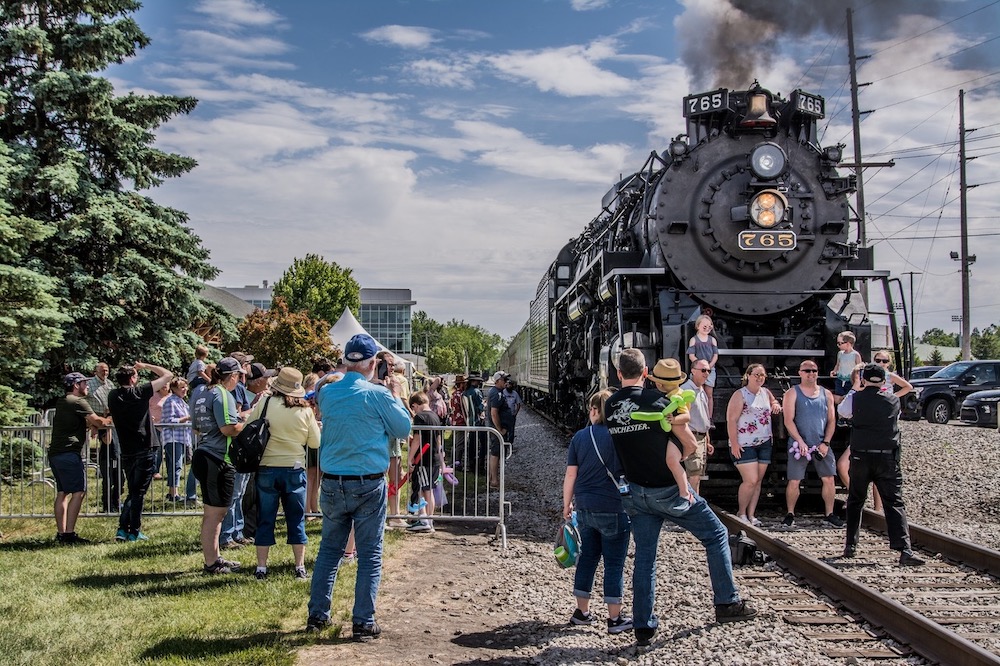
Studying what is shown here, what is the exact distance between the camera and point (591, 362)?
Result: 42.2 ft

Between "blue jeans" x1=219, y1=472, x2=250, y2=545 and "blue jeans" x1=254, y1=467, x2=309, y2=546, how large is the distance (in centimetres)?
142

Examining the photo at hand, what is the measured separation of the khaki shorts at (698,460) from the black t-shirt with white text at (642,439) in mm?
2391

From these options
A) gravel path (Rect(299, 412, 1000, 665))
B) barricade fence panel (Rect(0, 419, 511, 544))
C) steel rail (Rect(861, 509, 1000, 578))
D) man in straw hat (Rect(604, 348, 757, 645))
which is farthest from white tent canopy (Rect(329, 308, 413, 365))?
man in straw hat (Rect(604, 348, 757, 645))

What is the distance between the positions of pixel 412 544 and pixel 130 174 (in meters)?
10.9

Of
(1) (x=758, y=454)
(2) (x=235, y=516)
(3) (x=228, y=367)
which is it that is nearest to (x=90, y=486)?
(2) (x=235, y=516)

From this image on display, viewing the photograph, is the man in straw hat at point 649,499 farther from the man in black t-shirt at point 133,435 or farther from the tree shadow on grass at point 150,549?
the man in black t-shirt at point 133,435

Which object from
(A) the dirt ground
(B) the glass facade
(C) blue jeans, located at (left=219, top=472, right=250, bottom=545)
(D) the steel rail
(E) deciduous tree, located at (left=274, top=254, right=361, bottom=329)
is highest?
(B) the glass facade

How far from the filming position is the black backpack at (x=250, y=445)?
6551mm

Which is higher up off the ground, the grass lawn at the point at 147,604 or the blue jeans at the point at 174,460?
the blue jeans at the point at 174,460

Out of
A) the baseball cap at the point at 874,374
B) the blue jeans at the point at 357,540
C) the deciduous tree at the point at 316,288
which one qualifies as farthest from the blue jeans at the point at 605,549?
the deciduous tree at the point at 316,288

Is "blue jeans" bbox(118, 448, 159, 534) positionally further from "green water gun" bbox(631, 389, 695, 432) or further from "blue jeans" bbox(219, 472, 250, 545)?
"green water gun" bbox(631, 389, 695, 432)

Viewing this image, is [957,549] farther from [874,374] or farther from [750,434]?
[750,434]

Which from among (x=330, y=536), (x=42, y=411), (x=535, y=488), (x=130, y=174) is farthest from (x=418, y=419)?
(x=130, y=174)

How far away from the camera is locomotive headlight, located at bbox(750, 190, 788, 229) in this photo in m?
10.1
